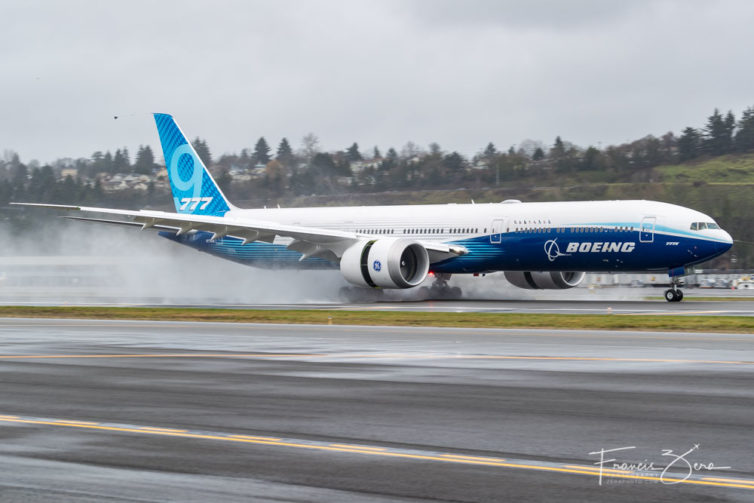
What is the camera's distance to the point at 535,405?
12.3m

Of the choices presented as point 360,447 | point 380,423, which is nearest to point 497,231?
point 380,423

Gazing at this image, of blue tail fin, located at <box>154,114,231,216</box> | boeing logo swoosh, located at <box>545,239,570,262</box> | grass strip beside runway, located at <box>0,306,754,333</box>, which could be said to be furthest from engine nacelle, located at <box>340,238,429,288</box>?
blue tail fin, located at <box>154,114,231,216</box>

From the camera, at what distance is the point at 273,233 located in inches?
1795

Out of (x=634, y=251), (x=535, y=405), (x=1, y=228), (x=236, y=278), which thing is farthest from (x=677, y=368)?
(x=1, y=228)

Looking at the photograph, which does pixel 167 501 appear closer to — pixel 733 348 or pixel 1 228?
pixel 733 348

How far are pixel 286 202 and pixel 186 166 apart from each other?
2712 centimetres

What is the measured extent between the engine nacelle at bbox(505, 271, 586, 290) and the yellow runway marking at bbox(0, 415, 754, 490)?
37561mm

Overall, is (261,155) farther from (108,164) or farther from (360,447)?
(360,447)

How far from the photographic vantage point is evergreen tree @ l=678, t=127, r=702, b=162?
124 meters

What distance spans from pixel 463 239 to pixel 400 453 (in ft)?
117

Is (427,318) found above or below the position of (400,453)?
below

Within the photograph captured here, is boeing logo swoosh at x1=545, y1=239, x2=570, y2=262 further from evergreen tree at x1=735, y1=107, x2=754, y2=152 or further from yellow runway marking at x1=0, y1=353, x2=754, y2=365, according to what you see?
evergreen tree at x1=735, y1=107, x2=754, y2=152

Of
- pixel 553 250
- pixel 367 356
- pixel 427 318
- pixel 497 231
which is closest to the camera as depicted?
pixel 367 356

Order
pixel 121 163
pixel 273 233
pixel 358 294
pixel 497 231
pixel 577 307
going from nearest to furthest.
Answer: pixel 577 307 → pixel 497 231 → pixel 273 233 → pixel 358 294 → pixel 121 163
